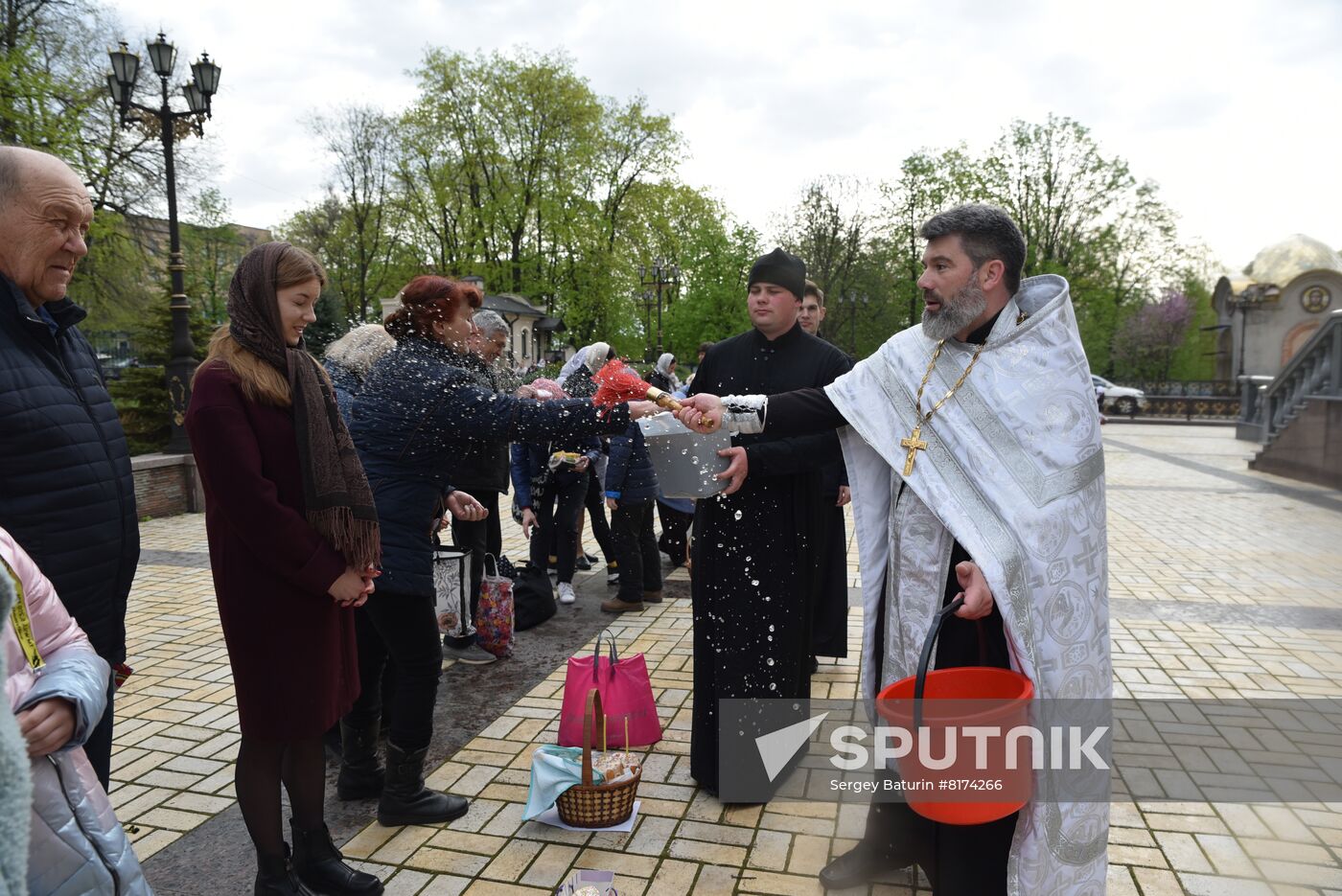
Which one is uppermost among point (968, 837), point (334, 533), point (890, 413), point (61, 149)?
point (61, 149)

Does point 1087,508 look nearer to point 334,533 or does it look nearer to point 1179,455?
point 334,533

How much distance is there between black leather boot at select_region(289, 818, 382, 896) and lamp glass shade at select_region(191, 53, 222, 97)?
1336 cm

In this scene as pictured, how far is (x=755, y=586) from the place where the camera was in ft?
11.6

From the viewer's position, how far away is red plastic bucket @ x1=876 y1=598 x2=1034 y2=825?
2086mm

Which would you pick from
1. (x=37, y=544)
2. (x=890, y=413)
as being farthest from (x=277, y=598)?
(x=890, y=413)

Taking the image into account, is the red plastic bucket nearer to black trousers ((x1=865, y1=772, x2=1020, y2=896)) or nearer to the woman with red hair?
black trousers ((x1=865, y1=772, x2=1020, y2=896))

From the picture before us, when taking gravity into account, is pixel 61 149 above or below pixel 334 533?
above

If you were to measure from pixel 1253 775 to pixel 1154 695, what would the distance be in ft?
3.23

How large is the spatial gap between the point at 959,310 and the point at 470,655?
13.0 ft

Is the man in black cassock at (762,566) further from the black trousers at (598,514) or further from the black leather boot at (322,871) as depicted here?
the black trousers at (598,514)

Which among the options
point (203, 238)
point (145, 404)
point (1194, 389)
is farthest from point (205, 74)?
point (1194, 389)

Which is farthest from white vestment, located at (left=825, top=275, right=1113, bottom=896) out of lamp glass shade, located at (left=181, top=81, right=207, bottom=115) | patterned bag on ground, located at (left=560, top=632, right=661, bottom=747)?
lamp glass shade, located at (left=181, top=81, right=207, bottom=115)

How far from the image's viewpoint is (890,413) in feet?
9.30

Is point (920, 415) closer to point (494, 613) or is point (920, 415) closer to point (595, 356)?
point (494, 613)
